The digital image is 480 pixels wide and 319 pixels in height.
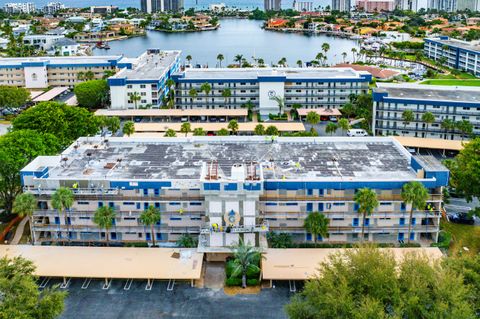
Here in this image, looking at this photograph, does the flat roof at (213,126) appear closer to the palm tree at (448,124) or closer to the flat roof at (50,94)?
the palm tree at (448,124)

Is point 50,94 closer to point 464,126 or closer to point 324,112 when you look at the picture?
point 324,112

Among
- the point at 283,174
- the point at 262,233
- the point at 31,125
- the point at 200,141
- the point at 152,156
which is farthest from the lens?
the point at 31,125

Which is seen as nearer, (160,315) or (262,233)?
(160,315)

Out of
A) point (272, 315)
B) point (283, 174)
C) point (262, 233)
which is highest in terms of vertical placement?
point (283, 174)

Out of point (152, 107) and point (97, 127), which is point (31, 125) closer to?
point (97, 127)

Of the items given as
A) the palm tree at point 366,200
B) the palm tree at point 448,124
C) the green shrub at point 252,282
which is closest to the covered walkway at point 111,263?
the green shrub at point 252,282

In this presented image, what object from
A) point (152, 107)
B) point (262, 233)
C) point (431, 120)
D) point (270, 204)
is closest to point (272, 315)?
point (262, 233)
